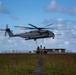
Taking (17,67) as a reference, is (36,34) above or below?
above

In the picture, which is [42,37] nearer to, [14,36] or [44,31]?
[44,31]

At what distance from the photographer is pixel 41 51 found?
124m

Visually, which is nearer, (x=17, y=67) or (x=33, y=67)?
(x=17, y=67)

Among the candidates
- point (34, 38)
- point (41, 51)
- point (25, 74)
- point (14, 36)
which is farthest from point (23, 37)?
point (25, 74)

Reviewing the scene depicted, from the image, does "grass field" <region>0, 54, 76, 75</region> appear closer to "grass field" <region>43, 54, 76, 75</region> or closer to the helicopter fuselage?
"grass field" <region>43, 54, 76, 75</region>

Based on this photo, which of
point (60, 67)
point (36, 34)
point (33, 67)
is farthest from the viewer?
point (36, 34)

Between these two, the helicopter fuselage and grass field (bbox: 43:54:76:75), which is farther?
the helicopter fuselage

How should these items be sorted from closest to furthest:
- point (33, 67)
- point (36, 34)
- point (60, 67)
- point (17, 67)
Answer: point (17, 67), point (60, 67), point (33, 67), point (36, 34)

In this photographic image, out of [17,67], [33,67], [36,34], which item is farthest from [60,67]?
[36,34]

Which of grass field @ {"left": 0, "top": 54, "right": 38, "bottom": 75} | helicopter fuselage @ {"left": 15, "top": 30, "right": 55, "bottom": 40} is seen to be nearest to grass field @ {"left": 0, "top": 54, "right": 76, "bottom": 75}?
grass field @ {"left": 0, "top": 54, "right": 38, "bottom": 75}

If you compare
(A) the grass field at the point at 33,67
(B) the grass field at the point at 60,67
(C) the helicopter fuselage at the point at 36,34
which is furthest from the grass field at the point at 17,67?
(C) the helicopter fuselage at the point at 36,34

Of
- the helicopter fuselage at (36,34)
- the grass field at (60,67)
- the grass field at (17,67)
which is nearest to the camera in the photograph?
the grass field at (17,67)

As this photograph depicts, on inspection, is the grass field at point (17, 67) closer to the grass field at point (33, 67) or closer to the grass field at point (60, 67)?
the grass field at point (33, 67)

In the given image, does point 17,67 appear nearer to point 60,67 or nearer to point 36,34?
point 60,67
